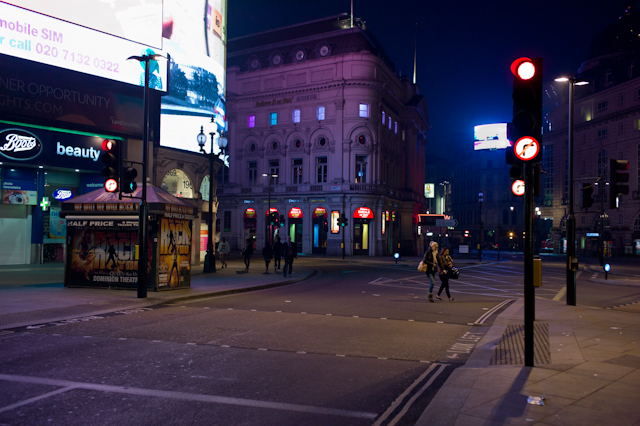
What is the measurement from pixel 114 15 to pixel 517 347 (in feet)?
93.3

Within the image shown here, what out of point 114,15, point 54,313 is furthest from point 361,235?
point 54,313

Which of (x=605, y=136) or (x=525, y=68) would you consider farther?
(x=605, y=136)

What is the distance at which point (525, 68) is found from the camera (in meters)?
6.61

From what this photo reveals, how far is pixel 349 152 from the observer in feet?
167

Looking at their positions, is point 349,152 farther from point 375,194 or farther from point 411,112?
point 411,112

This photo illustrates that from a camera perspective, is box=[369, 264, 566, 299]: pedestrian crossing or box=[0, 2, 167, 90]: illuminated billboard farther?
box=[0, 2, 167, 90]: illuminated billboard

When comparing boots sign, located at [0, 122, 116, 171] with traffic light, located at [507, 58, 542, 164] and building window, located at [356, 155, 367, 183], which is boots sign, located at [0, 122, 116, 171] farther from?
building window, located at [356, 155, 367, 183]

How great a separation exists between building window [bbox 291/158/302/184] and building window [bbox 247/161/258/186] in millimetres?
4973

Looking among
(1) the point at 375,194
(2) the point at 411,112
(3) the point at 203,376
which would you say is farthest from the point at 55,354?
(2) the point at 411,112

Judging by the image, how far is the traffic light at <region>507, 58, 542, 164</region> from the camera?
6.59 m

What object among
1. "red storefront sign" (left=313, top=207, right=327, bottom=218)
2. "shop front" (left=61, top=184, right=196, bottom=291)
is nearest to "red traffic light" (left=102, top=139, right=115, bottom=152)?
"shop front" (left=61, top=184, right=196, bottom=291)

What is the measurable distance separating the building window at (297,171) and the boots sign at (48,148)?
27896mm

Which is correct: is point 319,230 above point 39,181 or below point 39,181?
below

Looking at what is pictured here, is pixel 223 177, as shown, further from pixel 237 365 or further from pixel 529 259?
pixel 529 259
